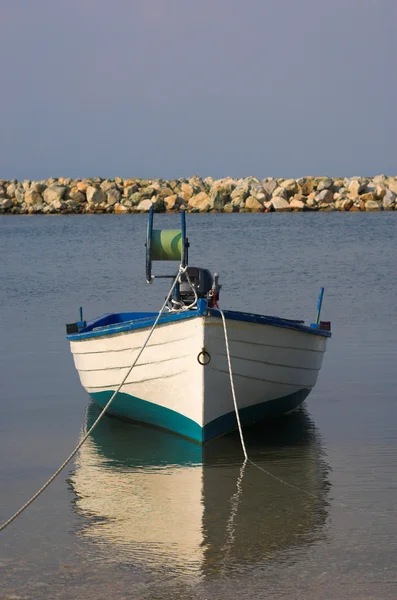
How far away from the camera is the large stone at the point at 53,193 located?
95.4 metres

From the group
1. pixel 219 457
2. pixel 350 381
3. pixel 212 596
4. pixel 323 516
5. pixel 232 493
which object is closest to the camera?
pixel 212 596

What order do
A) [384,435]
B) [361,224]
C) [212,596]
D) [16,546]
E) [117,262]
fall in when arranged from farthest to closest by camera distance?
1. [361,224]
2. [117,262]
3. [384,435]
4. [16,546]
5. [212,596]

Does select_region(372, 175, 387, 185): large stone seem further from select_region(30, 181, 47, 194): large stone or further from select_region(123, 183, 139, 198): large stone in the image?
select_region(30, 181, 47, 194): large stone

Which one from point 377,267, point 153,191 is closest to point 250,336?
point 377,267

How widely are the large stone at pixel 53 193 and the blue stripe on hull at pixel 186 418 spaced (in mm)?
83645

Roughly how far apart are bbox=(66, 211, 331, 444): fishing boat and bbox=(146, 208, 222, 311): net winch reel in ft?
0.03

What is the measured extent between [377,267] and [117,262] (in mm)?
9413

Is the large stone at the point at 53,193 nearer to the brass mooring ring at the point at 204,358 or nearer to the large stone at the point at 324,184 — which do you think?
the large stone at the point at 324,184

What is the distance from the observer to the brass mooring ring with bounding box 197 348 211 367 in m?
10.7

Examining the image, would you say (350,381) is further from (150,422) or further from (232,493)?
(232,493)

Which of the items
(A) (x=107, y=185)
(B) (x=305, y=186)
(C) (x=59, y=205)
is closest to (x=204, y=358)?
(B) (x=305, y=186)

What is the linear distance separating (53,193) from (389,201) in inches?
1084

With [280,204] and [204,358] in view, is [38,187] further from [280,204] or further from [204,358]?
[204,358]

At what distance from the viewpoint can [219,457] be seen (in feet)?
34.6
